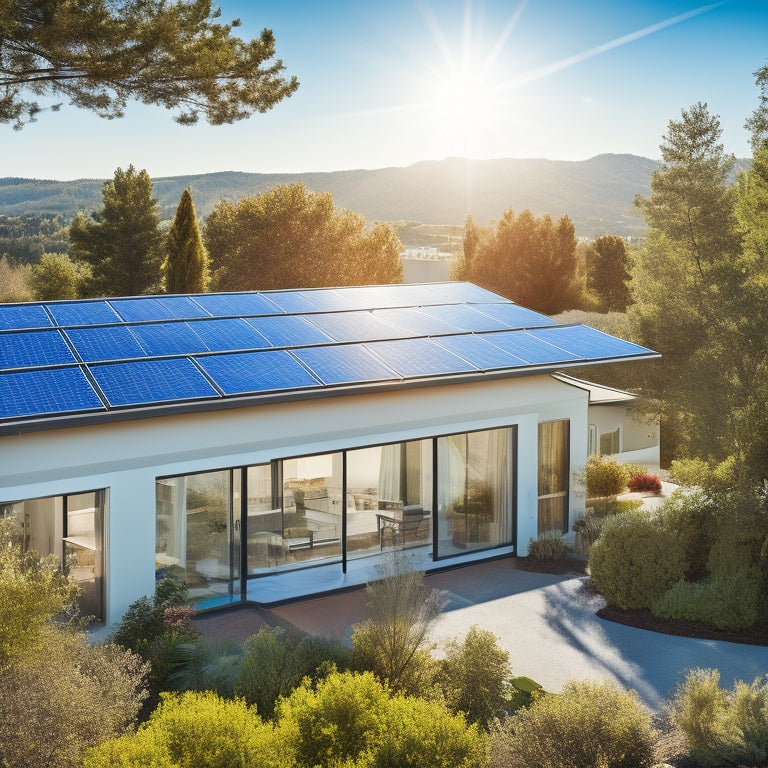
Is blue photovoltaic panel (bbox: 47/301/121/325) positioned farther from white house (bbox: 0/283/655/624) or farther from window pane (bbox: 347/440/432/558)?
window pane (bbox: 347/440/432/558)

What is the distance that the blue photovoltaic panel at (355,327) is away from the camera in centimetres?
1736

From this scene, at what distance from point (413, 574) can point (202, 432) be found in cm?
418

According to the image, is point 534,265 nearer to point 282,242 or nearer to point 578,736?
point 282,242

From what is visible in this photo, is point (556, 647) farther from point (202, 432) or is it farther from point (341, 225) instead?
point (341, 225)

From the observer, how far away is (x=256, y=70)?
23.9 meters

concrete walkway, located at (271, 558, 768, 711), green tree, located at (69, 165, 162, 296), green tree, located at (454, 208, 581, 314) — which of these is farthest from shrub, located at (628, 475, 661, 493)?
green tree, located at (454, 208, 581, 314)

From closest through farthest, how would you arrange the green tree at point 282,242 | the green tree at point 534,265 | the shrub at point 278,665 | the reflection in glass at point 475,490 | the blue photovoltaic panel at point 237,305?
the shrub at point 278,665 → the reflection in glass at point 475,490 → the blue photovoltaic panel at point 237,305 → the green tree at point 282,242 → the green tree at point 534,265

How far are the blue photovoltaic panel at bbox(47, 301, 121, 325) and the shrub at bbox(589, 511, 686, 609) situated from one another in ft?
31.7

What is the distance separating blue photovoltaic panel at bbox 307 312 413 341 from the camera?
17359 millimetres

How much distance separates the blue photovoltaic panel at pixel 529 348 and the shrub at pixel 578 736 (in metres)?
9.14

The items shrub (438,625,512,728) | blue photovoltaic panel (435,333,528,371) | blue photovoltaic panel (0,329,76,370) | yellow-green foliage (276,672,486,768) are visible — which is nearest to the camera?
yellow-green foliage (276,672,486,768)

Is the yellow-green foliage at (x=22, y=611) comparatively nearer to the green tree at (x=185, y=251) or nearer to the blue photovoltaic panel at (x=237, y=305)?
the blue photovoltaic panel at (x=237, y=305)

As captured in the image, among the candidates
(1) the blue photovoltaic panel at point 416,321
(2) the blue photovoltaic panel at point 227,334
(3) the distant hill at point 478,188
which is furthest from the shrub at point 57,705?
(3) the distant hill at point 478,188

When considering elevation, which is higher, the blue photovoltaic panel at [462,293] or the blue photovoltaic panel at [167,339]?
the blue photovoltaic panel at [462,293]
